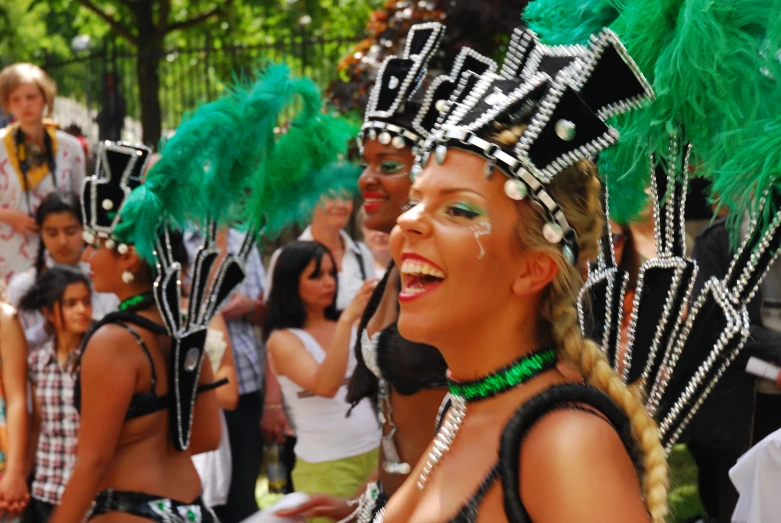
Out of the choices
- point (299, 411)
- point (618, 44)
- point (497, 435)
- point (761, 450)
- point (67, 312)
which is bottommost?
point (299, 411)

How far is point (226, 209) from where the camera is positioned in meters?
3.91

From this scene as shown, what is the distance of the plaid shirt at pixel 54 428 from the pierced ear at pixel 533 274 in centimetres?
297

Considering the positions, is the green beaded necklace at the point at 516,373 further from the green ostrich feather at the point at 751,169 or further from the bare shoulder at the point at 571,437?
the green ostrich feather at the point at 751,169

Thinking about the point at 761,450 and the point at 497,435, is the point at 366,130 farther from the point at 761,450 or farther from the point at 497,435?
the point at 497,435

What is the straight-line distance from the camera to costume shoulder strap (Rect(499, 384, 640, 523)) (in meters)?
1.64

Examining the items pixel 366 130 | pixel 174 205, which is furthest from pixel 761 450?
pixel 174 205

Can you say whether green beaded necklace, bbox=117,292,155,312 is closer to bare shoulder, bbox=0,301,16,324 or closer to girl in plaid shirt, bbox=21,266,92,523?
girl in plaid shirt, bbox=21,266,92,523

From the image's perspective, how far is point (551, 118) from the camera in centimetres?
180

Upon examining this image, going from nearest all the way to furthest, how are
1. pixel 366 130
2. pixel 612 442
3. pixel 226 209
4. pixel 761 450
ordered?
1. pixel 612 442
2. pixel 761 450
3. pixel 366 130
4. pixel 226 209

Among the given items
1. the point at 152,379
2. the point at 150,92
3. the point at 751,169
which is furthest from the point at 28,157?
the point at 751,169

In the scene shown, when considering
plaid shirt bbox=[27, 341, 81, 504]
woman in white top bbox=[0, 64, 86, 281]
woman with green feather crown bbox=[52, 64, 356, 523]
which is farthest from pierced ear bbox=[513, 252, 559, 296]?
woman in white top bbox=[0, 64, 86, 281]

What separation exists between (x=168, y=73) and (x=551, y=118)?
845cm

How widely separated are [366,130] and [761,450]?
1702mm

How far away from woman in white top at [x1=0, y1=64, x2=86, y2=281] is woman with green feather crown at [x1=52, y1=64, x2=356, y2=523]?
2.34 meters
